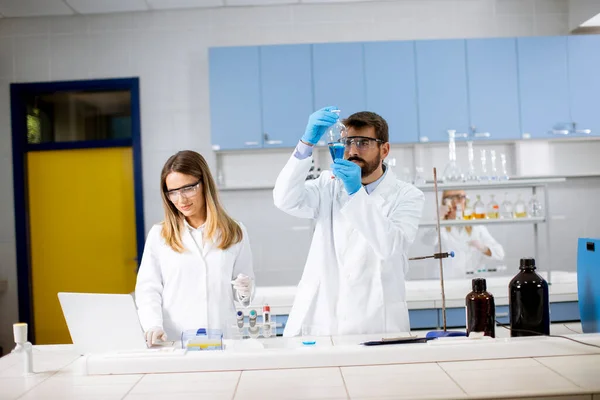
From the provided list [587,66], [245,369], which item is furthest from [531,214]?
[245,369]

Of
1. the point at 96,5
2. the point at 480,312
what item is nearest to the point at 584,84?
the point at 480,312

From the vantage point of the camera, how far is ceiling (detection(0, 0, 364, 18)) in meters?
4.48

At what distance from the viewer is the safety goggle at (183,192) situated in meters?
2.29

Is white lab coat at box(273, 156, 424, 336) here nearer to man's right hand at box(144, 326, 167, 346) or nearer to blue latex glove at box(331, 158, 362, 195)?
blue latex glove at box(331, 158, 362, 195)

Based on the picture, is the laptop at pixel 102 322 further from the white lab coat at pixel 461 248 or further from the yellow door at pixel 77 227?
the yellow door at pixel 77 227

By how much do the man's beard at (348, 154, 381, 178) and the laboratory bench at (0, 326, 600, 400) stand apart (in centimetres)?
72

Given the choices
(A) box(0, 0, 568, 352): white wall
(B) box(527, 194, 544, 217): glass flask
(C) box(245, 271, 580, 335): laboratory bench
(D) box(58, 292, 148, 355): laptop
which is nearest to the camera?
(D) box(58, 292, 148, 355): laptop

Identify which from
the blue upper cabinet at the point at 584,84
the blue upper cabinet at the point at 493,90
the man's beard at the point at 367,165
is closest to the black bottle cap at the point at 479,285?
the man's beard at the point at 367,165

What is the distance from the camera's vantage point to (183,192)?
7.50ft

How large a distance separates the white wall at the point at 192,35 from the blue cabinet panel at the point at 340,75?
314mm

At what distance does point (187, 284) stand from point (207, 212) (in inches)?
10.7

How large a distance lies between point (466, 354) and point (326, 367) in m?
0.39

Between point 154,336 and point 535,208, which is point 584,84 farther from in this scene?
point 154,336

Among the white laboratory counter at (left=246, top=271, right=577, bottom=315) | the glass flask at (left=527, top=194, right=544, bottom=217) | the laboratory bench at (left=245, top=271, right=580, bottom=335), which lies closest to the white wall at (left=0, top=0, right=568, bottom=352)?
the white laboratory counter at (left=246, top=271, right=577, bottom=315)
